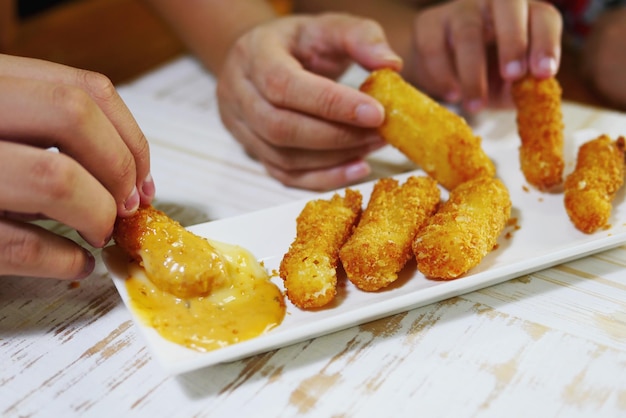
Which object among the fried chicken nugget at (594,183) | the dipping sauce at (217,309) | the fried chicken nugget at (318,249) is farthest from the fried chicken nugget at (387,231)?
the fried chicken nugget at (594,183)

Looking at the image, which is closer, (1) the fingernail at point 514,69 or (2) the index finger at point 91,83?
(2) the index finger at point 91,83

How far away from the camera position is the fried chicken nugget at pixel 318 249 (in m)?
0.90

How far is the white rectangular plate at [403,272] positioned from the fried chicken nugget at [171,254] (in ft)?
0.14

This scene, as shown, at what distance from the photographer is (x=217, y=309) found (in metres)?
0.91

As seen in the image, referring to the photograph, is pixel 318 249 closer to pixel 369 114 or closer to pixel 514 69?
pixel 369 114

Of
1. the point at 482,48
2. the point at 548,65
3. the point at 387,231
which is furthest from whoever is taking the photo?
the point at 482,48

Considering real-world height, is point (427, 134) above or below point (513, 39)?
below

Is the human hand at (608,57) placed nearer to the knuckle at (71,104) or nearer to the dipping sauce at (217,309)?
the dipping sauce at (217,309)

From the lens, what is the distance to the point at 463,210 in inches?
41.2

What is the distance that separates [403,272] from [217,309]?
30 cm

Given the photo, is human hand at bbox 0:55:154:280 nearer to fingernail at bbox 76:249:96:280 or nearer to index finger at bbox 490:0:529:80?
fingernail at bbox 76:249:96:280

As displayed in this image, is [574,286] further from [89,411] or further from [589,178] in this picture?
[89,411]

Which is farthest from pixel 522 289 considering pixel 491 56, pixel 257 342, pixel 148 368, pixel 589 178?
Answer: pixel 491 56

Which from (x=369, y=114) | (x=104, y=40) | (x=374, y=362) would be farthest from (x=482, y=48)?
(x=104, y=40)
